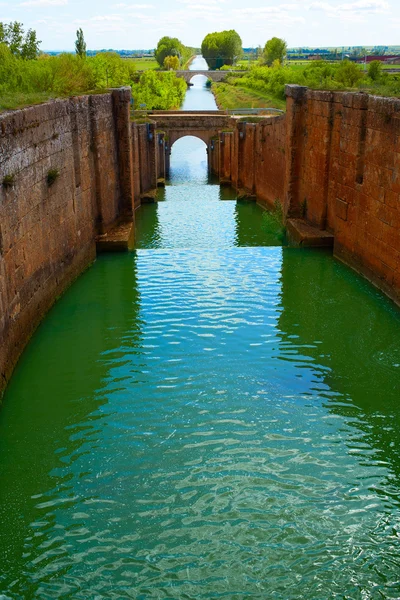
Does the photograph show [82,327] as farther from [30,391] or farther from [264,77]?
[264,77]

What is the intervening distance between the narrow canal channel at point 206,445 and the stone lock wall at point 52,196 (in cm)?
64

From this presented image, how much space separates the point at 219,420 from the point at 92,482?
1686mm

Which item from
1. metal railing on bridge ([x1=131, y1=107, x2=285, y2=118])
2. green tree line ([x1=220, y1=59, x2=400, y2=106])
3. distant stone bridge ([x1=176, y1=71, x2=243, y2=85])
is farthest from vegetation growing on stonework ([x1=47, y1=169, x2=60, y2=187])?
distant stone bridge ([x1=176, y1=71, x2=243, y2=85])

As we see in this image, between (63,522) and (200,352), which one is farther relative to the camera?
(200,352)

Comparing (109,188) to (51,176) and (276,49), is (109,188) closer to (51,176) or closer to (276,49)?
(51,176)

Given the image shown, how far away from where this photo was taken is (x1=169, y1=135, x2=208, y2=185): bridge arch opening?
1441 inches

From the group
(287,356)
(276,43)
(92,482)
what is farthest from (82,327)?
(276,43)

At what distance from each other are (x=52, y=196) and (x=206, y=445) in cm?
616

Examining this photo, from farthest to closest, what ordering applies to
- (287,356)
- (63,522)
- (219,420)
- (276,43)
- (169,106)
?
(276,43)
(169,106)
(287,356)
(219,420)
(63,522)

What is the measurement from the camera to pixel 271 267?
13.4 meters

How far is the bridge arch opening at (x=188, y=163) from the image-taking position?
1441 inches

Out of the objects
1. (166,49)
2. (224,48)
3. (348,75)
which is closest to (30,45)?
(348,75)

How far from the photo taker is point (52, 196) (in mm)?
11305

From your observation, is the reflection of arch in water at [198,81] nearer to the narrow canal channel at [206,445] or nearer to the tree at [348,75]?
the tree at [348,75]
